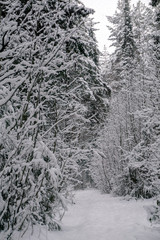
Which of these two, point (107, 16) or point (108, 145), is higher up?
point (107, 16)

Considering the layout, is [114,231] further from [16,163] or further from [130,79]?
[130,79]

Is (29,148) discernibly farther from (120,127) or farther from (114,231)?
(120,127)

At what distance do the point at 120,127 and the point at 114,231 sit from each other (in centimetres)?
788

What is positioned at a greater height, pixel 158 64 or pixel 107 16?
pixel 107 16

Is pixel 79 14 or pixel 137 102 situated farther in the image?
pixel 137 102

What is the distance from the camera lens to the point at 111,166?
13570 millimetres

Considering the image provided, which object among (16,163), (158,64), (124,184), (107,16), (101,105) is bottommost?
(124,184)

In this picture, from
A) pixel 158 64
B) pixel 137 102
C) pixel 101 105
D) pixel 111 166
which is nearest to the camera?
pixel 158 64

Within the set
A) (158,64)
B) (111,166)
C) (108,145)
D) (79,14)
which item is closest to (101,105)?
(108,145)

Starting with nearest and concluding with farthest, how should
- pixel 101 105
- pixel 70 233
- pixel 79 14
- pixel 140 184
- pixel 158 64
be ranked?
pixel 70 233, pixel 79 14, pixel 158 64, pixel 140 184, pixel 101 105

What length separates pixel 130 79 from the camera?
447 inches

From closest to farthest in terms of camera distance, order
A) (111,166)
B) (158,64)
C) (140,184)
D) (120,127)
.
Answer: (158,64) < (140,184) < (120,127) < (111,166)

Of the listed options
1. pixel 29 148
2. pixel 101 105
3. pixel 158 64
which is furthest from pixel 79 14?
pixel 101 105

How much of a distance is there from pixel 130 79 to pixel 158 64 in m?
4.66
